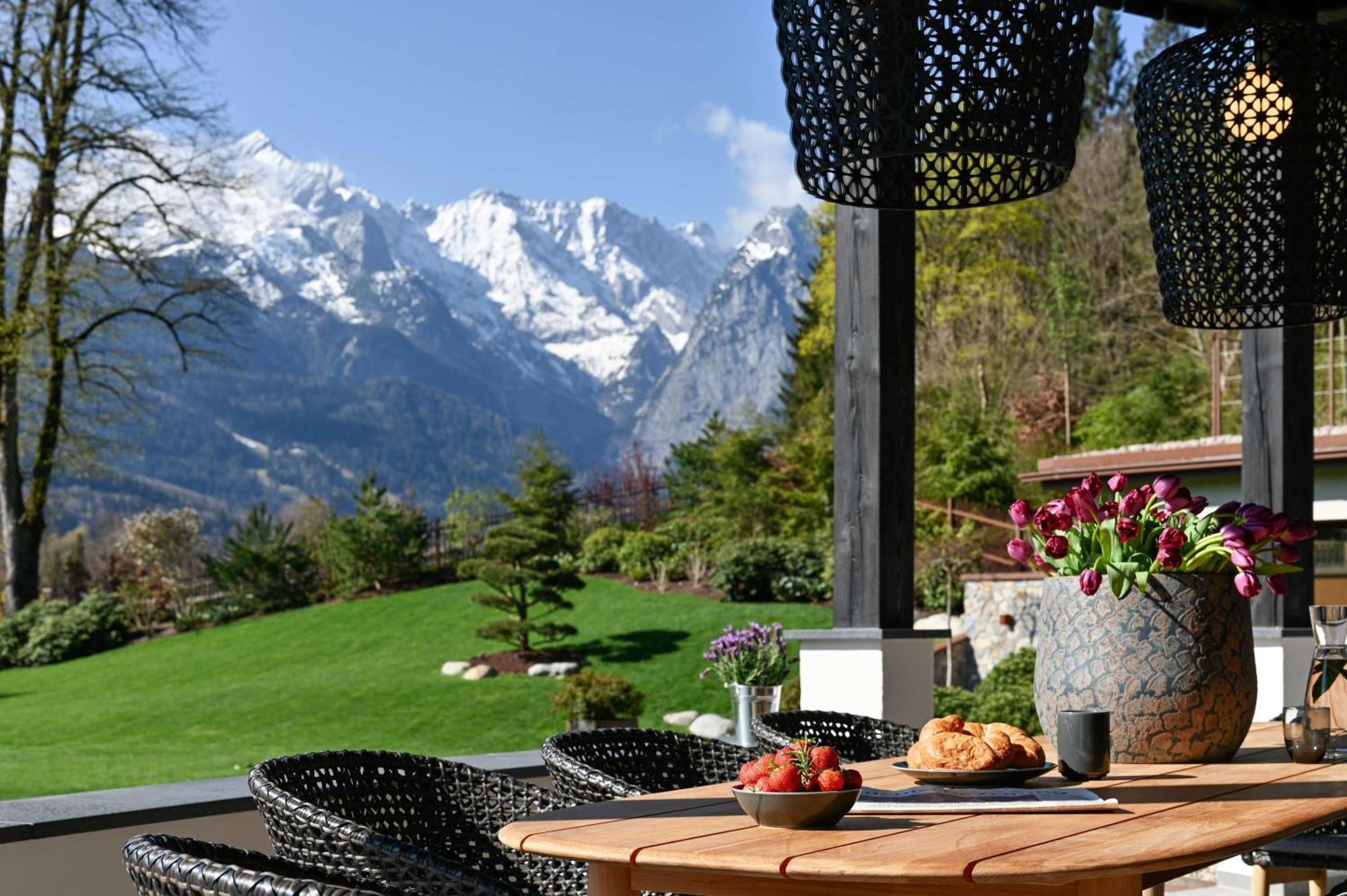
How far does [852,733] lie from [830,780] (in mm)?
1312

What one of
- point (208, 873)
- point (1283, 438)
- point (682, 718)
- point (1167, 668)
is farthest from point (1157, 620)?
point (682, 718)

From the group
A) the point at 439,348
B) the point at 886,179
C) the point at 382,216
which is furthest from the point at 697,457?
the point at 382,216

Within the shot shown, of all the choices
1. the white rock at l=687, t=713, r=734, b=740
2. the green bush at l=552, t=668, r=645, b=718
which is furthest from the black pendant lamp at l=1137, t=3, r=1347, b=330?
the white rock at l=687, t=713, r=734, b=740

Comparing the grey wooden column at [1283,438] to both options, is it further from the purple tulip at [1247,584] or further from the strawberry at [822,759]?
the strawberry at [822,759]

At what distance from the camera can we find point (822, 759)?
1674mm

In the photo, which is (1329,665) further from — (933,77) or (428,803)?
(428,803)

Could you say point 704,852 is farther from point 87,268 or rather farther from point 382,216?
point 382,216

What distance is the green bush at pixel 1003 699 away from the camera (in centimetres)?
821

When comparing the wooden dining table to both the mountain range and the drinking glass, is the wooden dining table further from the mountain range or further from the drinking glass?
the mountain range

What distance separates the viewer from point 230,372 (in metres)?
85.1

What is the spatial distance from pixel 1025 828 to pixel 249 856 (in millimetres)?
889

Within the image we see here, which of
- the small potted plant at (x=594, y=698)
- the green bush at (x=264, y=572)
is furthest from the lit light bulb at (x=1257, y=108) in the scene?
the green bush at (x=264, y=572)

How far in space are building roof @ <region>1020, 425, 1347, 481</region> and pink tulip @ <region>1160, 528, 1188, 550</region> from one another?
371 inches

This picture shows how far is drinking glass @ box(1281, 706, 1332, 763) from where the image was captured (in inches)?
90.4
